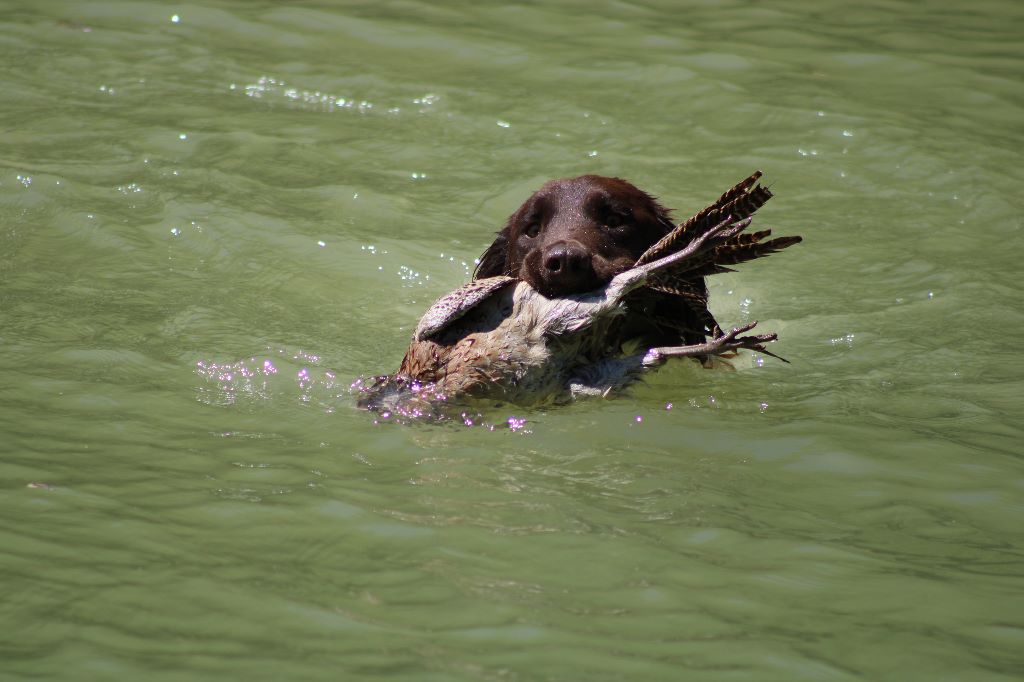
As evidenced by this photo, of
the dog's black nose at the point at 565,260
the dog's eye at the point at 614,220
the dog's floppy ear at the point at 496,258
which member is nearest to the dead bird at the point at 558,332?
the dog's black nose at the point at 565,260

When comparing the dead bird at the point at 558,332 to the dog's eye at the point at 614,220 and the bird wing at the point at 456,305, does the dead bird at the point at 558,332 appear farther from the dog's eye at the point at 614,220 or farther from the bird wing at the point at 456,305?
A: the dog's eye at the point at 614,220

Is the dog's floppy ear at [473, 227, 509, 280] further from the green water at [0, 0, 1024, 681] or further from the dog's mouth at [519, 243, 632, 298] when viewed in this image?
the dog's mouth at [519, 243, 632, 298]

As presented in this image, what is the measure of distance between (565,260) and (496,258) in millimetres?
1306

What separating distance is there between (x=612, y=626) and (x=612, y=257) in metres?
2.23

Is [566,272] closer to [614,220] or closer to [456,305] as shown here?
[456,305]

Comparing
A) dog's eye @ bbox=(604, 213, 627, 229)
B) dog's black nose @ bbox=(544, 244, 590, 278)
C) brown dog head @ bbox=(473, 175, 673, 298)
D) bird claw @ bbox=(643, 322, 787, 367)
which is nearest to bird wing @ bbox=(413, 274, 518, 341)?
brown dog head @ bbox=(473, 175, 673, 298)

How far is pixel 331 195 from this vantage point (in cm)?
773

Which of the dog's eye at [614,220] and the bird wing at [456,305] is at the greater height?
the dog's eye at [614,220]

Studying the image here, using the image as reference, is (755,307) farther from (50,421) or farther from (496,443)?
(50,421)

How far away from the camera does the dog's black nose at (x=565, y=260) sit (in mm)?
4527

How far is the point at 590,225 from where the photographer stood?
5188 mm

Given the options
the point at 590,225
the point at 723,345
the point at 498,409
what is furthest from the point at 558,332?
the point at 590,225

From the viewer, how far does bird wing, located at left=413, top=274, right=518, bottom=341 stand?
4.78 meters

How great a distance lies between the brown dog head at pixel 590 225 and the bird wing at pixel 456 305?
0.15 metres
